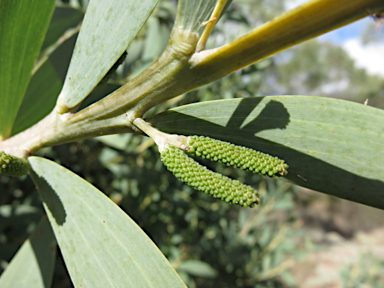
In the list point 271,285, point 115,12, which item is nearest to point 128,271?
point 115,12

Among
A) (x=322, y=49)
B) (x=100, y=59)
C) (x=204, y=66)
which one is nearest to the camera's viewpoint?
(x=204, y=66)

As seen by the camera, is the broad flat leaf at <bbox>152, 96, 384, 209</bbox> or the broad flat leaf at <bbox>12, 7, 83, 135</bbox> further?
the broad flat leaf at <bbox>12, 7, 83, 135</bbox>

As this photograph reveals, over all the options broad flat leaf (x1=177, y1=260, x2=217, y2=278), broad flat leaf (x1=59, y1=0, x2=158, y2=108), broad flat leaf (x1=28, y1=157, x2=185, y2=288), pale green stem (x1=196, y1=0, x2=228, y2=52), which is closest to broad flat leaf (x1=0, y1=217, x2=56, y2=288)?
broad flat leaf (x1=28, y1=157, x2=185, y2=288)

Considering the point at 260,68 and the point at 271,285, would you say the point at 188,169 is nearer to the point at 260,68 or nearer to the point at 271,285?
the point at 260,68

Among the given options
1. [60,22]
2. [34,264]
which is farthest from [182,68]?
[60,22]

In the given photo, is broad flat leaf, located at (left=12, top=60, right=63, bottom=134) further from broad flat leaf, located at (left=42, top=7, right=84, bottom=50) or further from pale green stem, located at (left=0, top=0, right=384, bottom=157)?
broad flat leaf, located at (left=42, top=7, right=84, bottom=50)

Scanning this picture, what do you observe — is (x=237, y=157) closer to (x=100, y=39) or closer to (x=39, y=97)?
(x=100, y=39)
